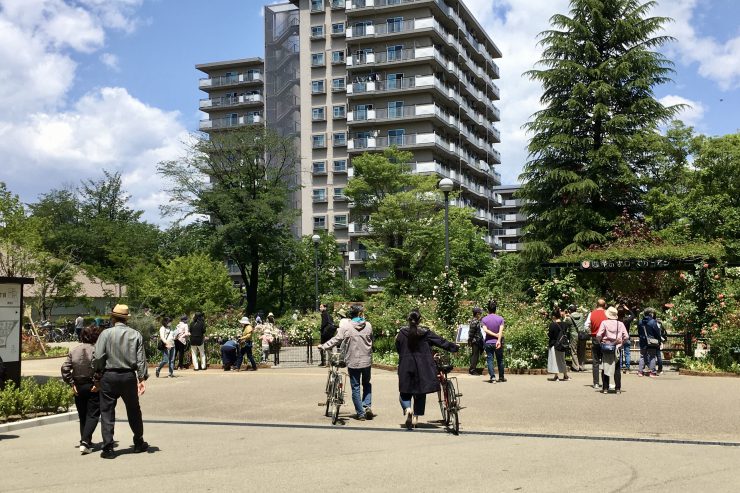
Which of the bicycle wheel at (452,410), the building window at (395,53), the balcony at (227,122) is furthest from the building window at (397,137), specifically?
the bicycle wheel at (452,410)

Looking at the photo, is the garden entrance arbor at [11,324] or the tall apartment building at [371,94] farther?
the tall apartment building at [371,94]

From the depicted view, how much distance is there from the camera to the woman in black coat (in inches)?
394

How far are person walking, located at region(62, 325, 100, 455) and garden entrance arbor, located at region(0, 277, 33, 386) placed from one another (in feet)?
11.6

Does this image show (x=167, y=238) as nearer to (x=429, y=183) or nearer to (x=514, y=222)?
(x=429, y=183)

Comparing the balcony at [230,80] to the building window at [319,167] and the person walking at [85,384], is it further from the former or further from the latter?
the person walking at [85,384]

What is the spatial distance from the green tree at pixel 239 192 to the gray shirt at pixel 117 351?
4478cm

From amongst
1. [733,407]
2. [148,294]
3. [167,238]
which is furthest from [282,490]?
[167,238]

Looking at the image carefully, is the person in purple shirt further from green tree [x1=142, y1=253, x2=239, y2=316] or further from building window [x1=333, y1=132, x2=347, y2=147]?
building window [x1=333, y1=132, x2=347, y2=147]

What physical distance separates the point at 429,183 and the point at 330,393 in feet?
138

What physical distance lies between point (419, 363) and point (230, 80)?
3399 inches

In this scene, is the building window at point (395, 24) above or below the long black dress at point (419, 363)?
above

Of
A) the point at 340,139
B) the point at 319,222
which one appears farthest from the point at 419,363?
the point at 340,139

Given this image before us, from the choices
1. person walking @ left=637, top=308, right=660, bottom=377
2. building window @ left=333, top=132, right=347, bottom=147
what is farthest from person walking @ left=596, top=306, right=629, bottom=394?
Answer: building window @ left=333, top=132, right=347, bottom=147

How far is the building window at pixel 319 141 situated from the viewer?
3036 inches
